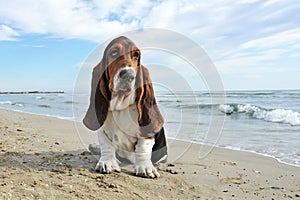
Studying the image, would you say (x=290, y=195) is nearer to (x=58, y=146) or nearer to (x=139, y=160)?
(x=139, y=160)

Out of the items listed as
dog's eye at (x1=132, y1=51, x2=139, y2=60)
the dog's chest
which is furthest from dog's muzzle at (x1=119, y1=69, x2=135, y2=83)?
the dog's chest

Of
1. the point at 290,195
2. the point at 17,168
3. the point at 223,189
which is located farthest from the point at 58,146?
the point at 290,195

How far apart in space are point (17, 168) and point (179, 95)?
174 centimetres

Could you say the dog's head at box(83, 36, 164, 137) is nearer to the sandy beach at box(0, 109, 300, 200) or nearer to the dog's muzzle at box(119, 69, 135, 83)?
the dog's muzzle at box(119, 69, 135, 83)

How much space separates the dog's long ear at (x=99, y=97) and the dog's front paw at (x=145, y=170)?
0.57m

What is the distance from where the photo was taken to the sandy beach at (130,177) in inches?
102

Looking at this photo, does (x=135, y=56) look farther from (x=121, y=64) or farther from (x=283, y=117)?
(x=283, y=117)

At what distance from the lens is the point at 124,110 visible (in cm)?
296

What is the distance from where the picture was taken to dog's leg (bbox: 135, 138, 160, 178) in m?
3.13

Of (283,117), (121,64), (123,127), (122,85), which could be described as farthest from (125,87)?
(283,117)

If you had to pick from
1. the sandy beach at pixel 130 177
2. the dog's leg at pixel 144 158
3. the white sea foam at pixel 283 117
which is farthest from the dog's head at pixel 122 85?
the white sea foam at pixel 283 117

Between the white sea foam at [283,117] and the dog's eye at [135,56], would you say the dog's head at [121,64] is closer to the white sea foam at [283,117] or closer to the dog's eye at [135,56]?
the dog's eye at [135,56]

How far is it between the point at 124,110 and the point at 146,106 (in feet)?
0.70

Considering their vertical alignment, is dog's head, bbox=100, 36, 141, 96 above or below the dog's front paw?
above
